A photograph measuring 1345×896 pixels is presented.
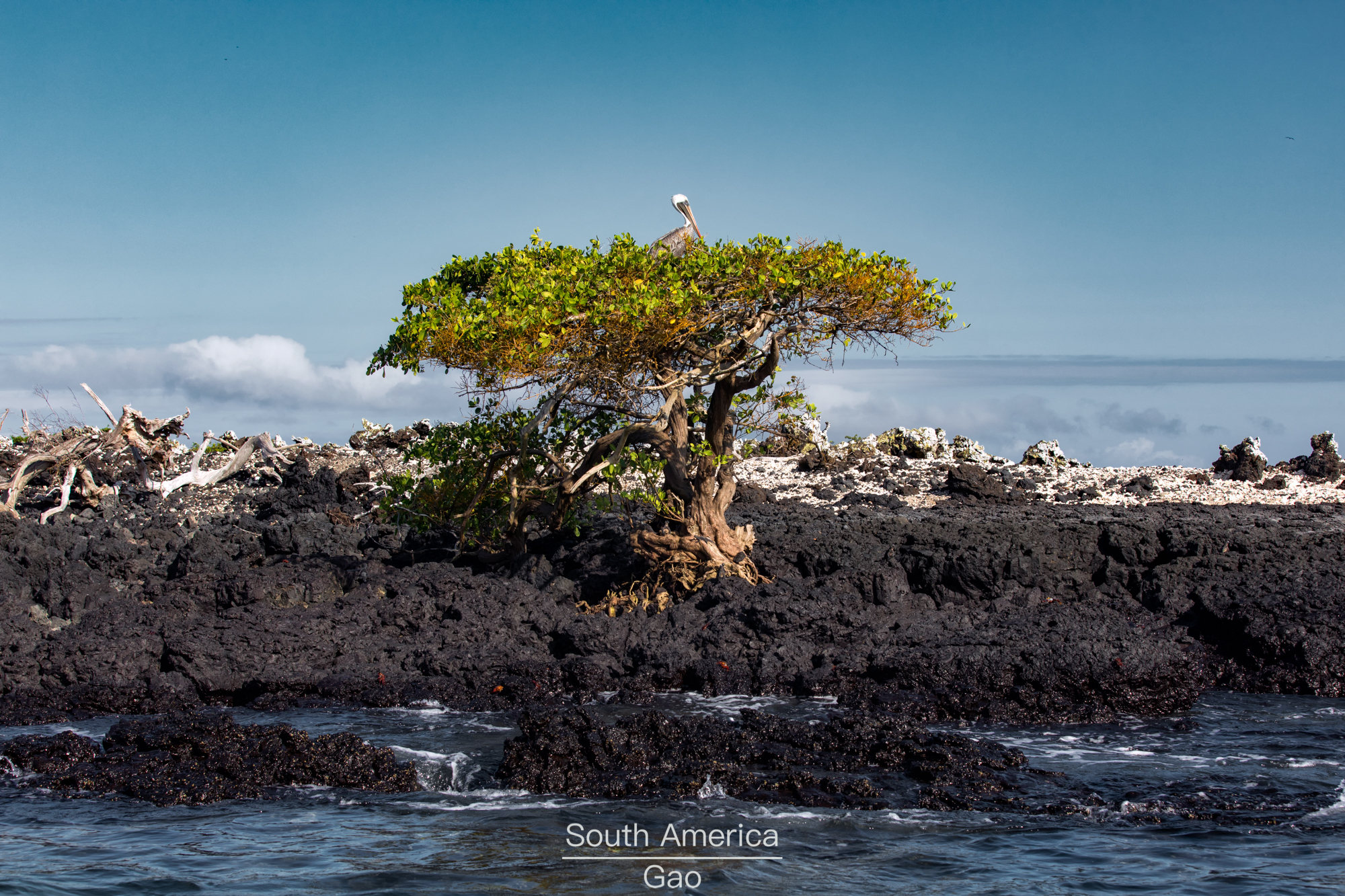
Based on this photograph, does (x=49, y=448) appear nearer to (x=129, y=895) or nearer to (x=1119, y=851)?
(x=129, y=895)

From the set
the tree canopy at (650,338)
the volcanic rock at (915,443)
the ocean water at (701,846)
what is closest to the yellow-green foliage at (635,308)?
the tree canopy at (650,338)

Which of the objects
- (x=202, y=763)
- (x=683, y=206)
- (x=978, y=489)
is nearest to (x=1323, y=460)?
(x=978, y=489)

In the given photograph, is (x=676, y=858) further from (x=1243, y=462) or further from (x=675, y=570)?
(x=1243, y=462)

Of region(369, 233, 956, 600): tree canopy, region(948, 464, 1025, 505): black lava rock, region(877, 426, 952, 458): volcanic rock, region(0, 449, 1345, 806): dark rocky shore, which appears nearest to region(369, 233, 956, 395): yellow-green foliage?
region(369, 233, 956, 600): tree canopy

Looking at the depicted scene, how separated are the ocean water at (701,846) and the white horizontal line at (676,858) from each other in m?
0.02

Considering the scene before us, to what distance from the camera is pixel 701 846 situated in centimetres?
739

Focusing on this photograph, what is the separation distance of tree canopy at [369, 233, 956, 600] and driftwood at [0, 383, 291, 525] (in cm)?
1014

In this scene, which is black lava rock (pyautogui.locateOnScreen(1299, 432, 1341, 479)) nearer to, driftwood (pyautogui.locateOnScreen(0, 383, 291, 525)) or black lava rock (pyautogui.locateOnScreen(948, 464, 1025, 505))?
black lava rock (pyautogui.locateOnScreen(948, 464, 1025, 505))

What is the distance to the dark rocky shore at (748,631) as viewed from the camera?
11.0 metres

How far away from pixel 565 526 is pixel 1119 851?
11.5 meters

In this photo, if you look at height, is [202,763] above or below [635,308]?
below

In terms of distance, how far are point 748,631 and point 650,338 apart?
385cm

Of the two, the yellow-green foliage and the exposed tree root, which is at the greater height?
the yellow-green foliage

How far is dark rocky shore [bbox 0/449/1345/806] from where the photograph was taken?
36.0 feet
